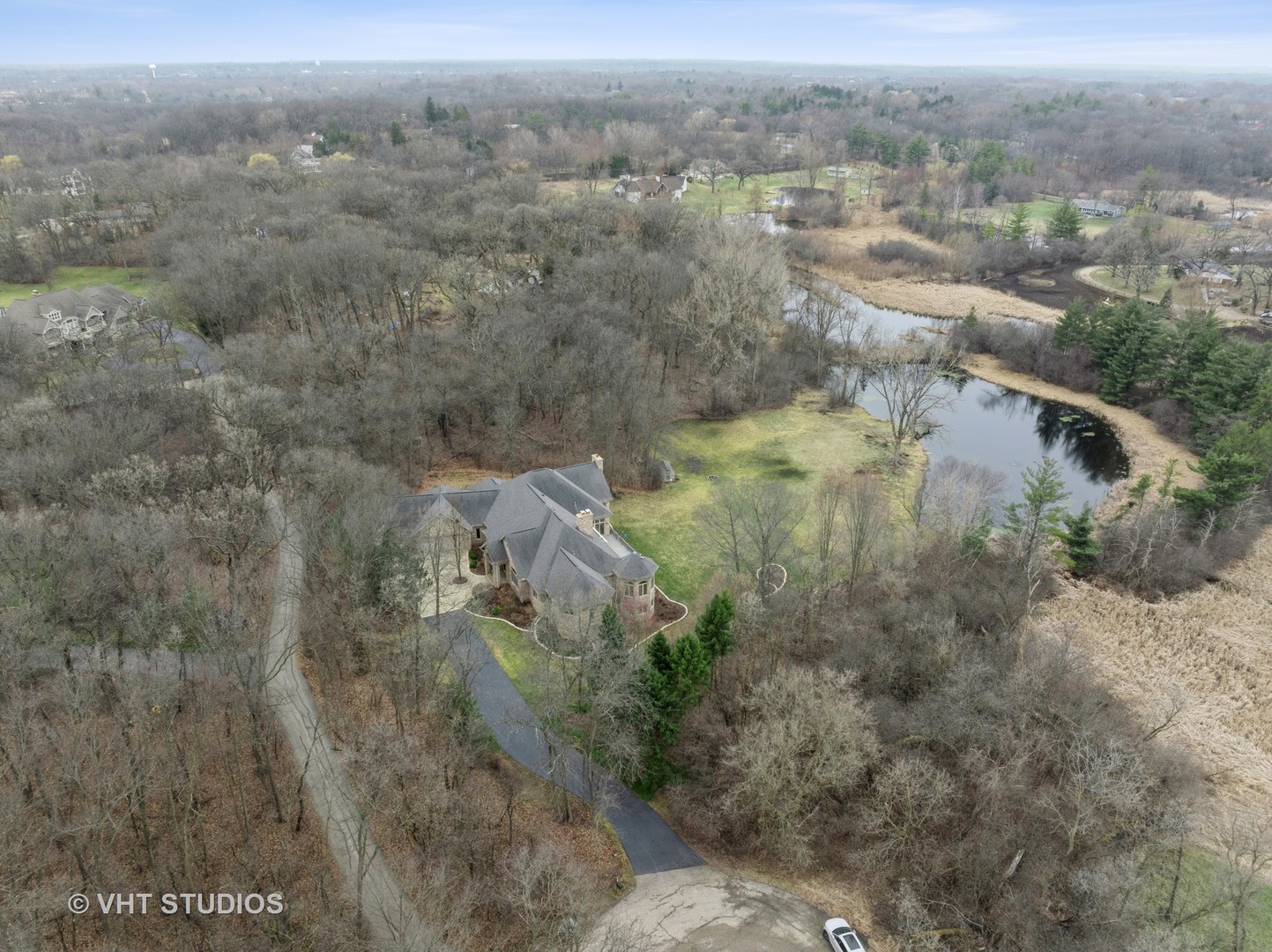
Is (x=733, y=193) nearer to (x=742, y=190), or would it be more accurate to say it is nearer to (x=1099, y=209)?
(x=742, y=190)

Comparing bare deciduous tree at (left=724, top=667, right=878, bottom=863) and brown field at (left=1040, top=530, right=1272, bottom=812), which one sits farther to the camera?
brown field at (left=1040, top=530, right=1272, bottom=812)

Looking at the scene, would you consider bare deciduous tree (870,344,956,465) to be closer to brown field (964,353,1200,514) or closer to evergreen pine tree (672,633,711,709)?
brown field (964,353,1200,514)

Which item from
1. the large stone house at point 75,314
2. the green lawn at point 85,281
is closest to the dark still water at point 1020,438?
the large stone house at point 75,314

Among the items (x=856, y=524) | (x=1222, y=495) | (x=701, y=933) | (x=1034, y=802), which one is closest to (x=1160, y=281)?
(x=1222, y=495)

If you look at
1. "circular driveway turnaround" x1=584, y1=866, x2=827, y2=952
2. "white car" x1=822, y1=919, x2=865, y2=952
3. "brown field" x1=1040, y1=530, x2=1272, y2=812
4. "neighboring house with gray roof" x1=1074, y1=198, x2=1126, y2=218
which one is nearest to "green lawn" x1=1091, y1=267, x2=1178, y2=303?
"neighboring house with gray roof" x1=1074, y1=198, x2=1126, y2=218

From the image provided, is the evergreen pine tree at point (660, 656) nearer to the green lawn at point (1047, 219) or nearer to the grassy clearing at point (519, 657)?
the grassy clearing at point (519, 657)

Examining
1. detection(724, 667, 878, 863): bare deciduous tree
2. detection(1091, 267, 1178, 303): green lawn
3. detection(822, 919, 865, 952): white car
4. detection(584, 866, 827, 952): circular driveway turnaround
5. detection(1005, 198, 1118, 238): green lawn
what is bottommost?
detection(584, 866, 827, 952): circular driveway turnaround

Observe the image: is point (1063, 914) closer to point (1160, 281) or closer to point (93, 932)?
point (93, 932)
